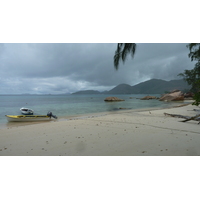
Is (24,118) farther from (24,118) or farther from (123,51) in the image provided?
(123,51)

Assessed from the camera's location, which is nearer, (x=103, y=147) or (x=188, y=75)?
(x=103, y=147)

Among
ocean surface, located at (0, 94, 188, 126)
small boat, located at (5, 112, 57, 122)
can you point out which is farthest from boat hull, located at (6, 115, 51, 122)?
ocean surface, located at (0, 94, 188, 126)

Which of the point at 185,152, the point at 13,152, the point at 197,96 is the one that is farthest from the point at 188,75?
the point at 13,152

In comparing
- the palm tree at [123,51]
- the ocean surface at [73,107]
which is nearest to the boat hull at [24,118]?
the ocean surface at [73,107]

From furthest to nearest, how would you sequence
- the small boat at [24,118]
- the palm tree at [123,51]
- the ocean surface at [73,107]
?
the ocean surface at [73,107] < the small boat at [24,118] < the palm tree at [123,51]

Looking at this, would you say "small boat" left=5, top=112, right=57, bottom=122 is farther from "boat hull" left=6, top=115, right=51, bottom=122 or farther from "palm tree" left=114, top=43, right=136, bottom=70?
"palm tree" left=114, top=43, right=136, bottom=70

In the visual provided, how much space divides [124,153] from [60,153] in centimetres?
200

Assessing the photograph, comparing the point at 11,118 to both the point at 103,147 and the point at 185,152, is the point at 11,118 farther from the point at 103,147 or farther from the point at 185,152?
the point at 185,152

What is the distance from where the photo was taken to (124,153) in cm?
392

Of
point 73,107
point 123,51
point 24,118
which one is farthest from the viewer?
point 73,107

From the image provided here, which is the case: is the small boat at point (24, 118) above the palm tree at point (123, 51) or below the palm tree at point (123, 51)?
below

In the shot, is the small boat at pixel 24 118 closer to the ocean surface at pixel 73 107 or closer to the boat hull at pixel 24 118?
the boat hull at pixel 24 118

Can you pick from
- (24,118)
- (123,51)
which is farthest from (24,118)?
(123,51)

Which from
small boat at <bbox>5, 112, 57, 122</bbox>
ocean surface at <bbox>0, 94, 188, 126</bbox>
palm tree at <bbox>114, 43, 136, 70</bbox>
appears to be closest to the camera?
palm tree at <bbox>114, 43, 136, 70</bbox>
